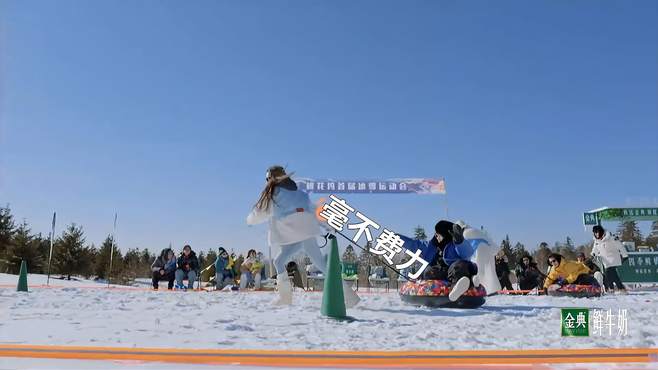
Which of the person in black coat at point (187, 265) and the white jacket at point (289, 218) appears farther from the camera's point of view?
the person in black coat at point (187, 265)

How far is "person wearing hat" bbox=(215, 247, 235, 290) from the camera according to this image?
14.1 meters

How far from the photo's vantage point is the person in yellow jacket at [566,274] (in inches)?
373

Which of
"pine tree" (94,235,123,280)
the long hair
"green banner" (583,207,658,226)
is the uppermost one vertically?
"green banner" (583,207,658,226)

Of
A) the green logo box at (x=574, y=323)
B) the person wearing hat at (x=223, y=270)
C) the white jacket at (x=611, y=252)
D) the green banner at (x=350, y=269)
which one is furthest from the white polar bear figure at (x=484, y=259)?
the green banner at (x=350, y=269)

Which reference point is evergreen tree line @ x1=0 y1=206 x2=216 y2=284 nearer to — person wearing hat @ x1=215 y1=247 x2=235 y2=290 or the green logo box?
person wearing hat @ x1=215 y1=247 x2=235 y2=290

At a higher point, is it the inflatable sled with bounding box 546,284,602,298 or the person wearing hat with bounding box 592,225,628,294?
the person wearing hat with bounding box 592,225,628,294

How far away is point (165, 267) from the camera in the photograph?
44.4ft

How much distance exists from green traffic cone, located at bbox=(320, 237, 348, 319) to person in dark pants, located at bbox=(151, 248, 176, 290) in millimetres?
9559

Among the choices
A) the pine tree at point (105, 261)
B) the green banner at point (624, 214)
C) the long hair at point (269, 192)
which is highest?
the green banner at point (624, 214)

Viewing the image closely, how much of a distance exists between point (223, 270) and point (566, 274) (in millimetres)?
9566

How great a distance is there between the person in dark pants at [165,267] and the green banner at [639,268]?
14.2 meters

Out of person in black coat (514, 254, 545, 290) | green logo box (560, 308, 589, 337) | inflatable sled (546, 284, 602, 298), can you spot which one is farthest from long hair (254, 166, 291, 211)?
person in black coat (514, 254, 545, 290)

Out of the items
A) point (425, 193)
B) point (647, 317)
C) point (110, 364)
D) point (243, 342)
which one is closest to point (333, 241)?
point (243, 342)

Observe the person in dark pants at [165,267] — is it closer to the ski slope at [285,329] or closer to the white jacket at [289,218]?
the ski slope at [285,329]
